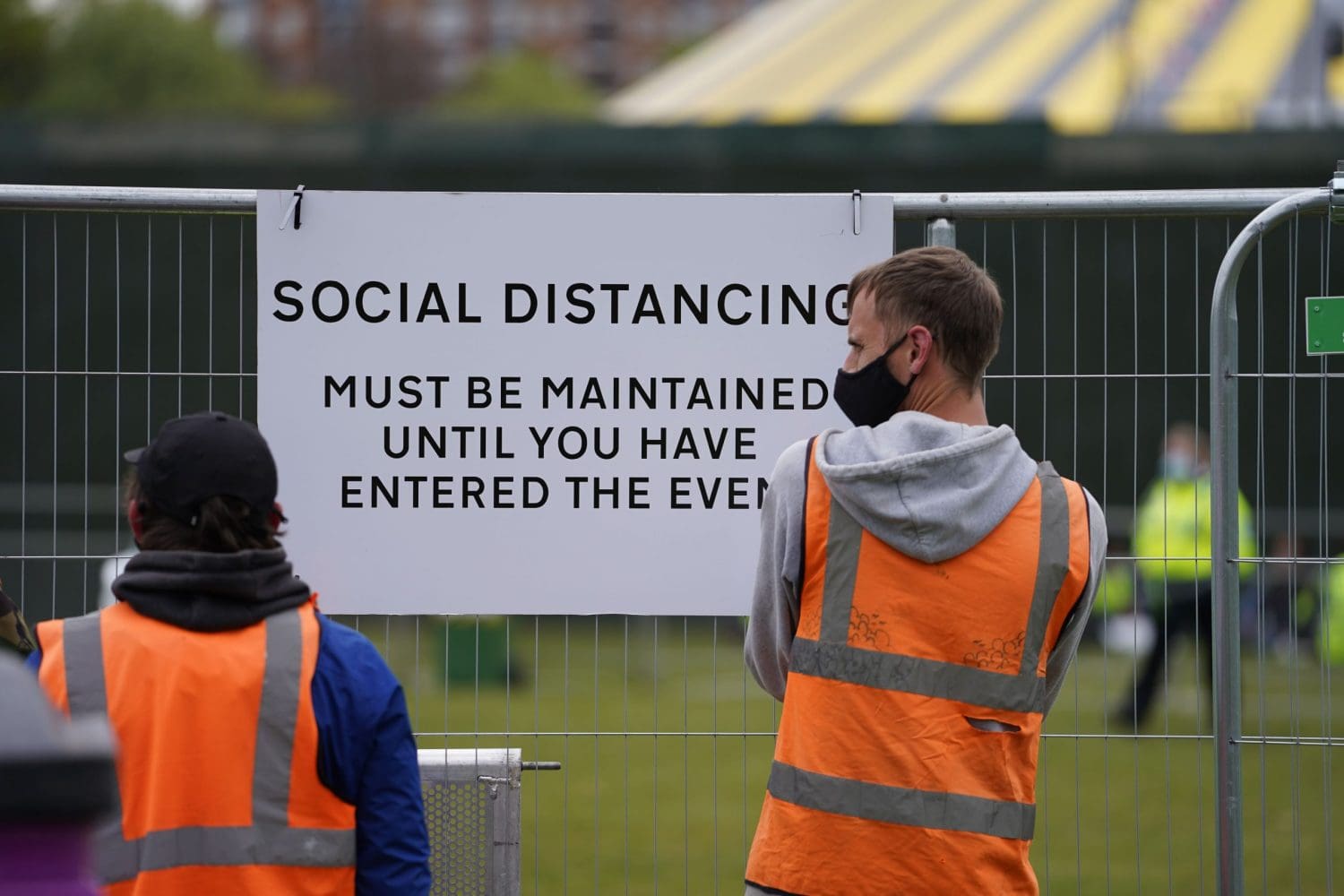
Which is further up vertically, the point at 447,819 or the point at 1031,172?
the point at 1031,172

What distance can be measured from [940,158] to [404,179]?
18.5 feet

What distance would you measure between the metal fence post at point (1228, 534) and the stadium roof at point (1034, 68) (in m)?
13.9

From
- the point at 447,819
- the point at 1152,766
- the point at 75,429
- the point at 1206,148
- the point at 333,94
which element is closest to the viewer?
the point at 447,819

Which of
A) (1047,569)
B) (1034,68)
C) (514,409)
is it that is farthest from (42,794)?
(1034,68)

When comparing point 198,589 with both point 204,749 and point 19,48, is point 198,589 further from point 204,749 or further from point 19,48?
point 19,48

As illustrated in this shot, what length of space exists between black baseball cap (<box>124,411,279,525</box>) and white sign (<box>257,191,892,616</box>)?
1567 mm

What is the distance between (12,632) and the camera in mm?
3725

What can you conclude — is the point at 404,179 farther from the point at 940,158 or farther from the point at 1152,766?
the point at 1152,766

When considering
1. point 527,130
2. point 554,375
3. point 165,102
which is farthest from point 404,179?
point 165,102

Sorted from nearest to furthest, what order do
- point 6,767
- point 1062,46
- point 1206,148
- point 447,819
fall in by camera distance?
1. point 6,767
2. point 447,819
3. point 1206,148
4. point 1062,46

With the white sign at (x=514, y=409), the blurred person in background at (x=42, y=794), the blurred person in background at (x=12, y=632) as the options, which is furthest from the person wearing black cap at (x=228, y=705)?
the white sign at (x=514, y=409)

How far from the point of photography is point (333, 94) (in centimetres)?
6569

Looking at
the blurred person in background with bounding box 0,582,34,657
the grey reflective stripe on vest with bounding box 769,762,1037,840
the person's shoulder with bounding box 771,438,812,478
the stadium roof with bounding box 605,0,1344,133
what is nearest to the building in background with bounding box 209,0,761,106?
the stadium roof with bounding box 605,0,1344,133

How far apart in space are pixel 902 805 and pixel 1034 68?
747 inches
